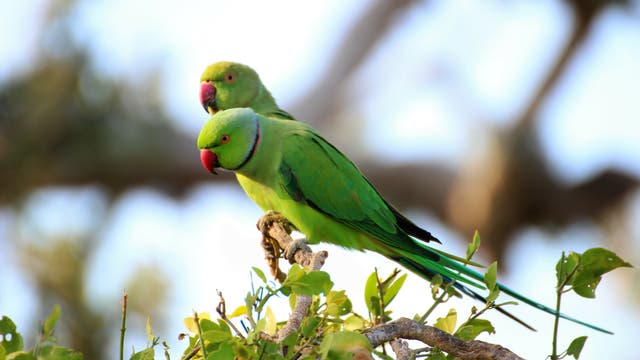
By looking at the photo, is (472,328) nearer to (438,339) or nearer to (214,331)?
(438,339)

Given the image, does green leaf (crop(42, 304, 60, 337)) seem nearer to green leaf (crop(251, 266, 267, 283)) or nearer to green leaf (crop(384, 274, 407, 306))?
green leaf (crop(251, 266, 267, 283))

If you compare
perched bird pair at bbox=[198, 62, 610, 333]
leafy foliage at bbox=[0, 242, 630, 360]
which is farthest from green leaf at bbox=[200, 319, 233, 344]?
perched bird pair at bbox=[198, 62, 610, 333]

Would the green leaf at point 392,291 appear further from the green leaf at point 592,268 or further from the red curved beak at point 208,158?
the red curved beak at point 208,158

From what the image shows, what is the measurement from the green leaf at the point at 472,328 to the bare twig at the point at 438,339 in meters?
0.07

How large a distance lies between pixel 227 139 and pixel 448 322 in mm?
1331

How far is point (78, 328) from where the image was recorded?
186 inches

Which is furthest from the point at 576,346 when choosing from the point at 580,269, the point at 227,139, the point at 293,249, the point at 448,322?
the point at 227,139

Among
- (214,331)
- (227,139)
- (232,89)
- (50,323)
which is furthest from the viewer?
(232,89)

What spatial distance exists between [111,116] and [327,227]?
361 cm

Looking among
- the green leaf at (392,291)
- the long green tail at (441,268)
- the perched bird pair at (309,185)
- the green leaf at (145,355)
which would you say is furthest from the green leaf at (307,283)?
the perched bird pair at (309,185)

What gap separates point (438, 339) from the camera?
1450 mm

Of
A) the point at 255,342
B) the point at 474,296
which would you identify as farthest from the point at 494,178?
the point at 255,342

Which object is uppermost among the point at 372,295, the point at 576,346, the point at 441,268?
the point at 441,268

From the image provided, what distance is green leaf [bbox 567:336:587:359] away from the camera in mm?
1401
